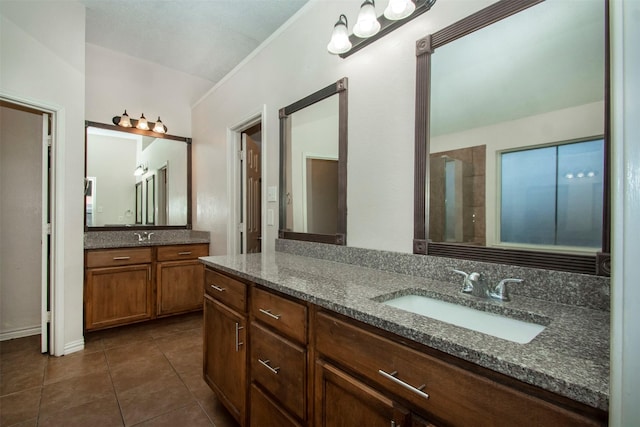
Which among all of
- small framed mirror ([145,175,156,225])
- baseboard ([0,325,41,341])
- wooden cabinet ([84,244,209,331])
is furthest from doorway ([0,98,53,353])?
small framed mirror ([145,175,156,225])

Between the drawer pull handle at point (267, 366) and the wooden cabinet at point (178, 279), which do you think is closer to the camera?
the drawer pull handle at point (267, 366)

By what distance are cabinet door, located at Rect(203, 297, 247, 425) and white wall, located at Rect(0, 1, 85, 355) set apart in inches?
58.8

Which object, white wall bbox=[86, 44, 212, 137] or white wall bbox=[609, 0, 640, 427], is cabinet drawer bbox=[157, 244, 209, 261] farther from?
white wall bbox=[609, 0, 640, 427]

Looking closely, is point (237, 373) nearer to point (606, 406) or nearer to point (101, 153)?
point (606, 406)

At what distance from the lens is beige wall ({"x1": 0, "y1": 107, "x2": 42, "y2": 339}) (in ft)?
9.04

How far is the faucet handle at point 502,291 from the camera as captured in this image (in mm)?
995

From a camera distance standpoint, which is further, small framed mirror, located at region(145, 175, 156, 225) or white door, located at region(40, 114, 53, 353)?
small framed mirror, located at region(145, 175, 156, 225)

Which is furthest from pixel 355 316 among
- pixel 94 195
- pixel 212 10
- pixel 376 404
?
pixel 94 195

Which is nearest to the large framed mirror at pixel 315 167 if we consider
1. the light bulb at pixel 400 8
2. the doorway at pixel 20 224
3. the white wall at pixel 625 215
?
the light bulb at pixel 400 8

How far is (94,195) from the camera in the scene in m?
3.13

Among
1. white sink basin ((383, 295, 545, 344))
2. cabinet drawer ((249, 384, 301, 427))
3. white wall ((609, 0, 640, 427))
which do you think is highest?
white wall ((609, 0, 640, 427))

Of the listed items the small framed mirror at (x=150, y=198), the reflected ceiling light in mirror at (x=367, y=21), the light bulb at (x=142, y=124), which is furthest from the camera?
the small framed mirror at (x=150, y=198)

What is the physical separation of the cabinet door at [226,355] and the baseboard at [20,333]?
2.27m

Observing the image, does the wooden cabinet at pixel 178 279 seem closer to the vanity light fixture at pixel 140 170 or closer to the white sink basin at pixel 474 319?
the vanity light fixture at pixel 140 170
